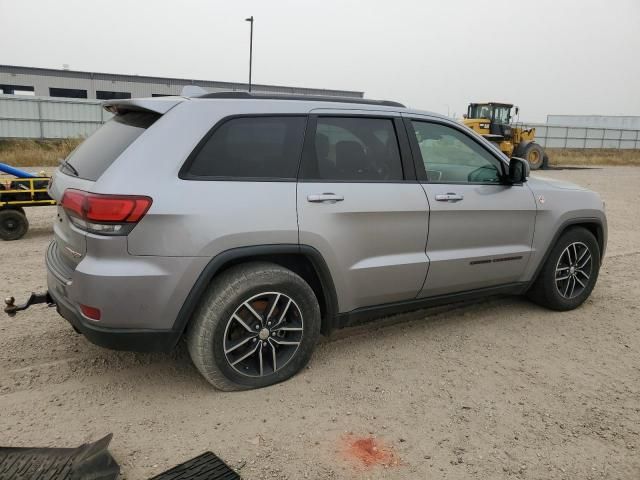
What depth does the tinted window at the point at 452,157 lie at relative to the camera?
3.94 m

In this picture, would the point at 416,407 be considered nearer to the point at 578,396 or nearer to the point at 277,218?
the point at 578,396

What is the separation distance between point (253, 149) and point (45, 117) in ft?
73.7

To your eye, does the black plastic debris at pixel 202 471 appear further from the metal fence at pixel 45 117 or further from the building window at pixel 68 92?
the building window at pixel 68 92

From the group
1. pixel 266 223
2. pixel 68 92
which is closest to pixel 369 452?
pixel 266 223

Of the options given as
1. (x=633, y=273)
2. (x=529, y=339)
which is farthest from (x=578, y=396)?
(x=633, y=273)

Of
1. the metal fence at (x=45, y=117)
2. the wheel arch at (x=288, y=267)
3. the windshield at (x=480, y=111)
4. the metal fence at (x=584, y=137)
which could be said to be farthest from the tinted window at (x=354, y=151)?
the metal fence at (x=584, y=137)

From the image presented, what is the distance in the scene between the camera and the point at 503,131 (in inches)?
872

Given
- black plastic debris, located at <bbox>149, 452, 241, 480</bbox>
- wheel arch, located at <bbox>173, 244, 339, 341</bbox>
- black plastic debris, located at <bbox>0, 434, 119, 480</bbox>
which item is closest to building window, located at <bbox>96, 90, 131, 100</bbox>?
wheel arch, located at <bbox>173, 244, 339, 341</bbox>

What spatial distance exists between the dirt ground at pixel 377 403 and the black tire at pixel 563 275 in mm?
288

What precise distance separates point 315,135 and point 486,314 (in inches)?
96.0

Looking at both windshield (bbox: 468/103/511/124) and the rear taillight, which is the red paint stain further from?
windshield (bbox: 468/103/511/124)

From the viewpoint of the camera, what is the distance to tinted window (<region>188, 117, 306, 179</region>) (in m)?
3.08

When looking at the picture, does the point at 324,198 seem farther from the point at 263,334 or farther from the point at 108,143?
the point at 108,143

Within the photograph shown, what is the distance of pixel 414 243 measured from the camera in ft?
12.3
